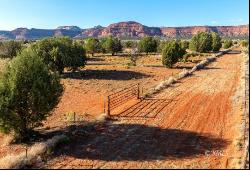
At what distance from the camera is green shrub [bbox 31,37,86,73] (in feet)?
147

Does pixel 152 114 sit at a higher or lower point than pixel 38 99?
lower

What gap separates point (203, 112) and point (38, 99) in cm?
1020

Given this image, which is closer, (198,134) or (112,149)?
(112,149)

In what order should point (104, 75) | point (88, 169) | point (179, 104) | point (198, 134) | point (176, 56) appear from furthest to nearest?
1. point (176, 56)
2. point (104, 75)
3. point (179, 104)
4. point (198, 134)
5. point (88, 169)

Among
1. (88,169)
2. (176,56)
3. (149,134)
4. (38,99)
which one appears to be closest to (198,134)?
(149,134)

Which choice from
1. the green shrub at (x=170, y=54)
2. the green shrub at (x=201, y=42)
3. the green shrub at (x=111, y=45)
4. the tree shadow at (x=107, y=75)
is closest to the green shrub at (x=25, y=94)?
the tree shadow at (x=107, y=75)

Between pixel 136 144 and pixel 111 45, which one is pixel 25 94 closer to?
pixel 136 144

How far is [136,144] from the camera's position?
55.8 ft

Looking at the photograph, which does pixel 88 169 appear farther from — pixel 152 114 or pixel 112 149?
pixel 152 114

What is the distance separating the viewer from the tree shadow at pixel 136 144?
15.5 metres

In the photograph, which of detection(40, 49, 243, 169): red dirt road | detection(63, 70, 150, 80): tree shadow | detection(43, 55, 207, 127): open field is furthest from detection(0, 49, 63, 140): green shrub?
detection(63, 70, 150, 80): tree shadow

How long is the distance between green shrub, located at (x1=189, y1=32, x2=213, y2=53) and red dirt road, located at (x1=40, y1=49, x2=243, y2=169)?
5795cm

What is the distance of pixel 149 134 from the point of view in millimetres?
18594

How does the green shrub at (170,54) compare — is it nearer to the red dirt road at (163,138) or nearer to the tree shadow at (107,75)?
the tree shadow at (107,75)
